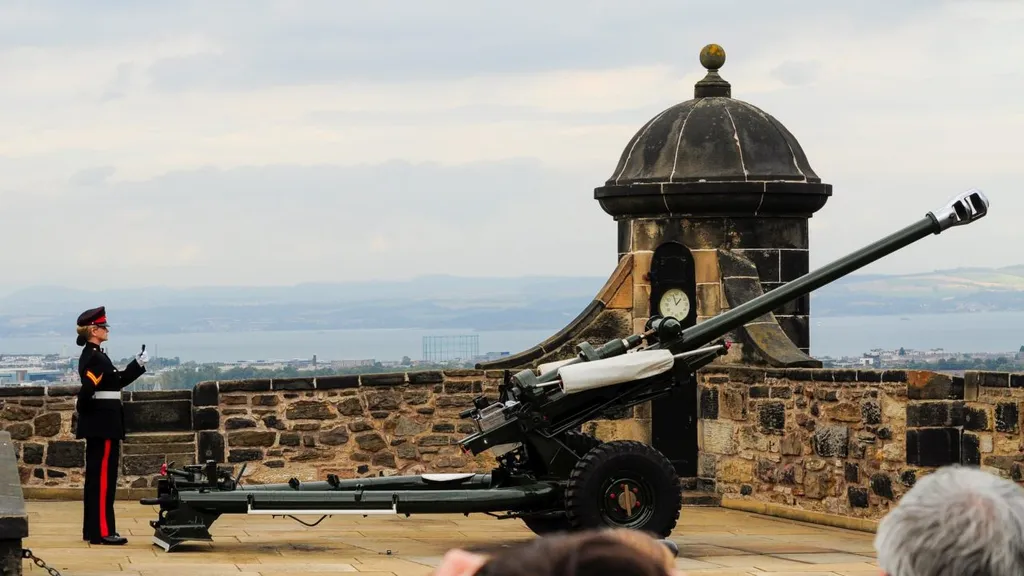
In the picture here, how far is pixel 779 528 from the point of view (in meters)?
11.6

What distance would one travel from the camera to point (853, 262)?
10188 mm

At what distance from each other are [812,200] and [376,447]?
373 cm

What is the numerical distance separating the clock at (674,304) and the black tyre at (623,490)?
4224 millimetres

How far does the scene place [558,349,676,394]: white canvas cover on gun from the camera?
9180 mm

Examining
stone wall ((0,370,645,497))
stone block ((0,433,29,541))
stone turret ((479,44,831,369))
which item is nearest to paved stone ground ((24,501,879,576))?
stone wall ((0,370,645,497))

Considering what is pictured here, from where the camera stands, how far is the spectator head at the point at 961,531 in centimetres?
225

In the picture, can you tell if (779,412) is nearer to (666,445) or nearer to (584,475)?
(666,445)

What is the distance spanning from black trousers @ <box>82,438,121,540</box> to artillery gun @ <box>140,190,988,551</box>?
484 millimetres

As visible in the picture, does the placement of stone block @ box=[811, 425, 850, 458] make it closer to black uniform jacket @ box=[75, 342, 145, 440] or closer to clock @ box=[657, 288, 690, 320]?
clock @ box=[657, 288, 690, 320]

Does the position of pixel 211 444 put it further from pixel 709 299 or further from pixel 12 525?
pixel 12 525

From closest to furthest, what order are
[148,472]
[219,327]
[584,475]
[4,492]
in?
[4,492] → [584,475] → [148,472] → [219,327]

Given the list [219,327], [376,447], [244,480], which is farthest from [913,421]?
[219,327]

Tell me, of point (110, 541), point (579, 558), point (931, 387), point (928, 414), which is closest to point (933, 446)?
point (928, 414)

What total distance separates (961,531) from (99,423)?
27.0ft
